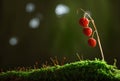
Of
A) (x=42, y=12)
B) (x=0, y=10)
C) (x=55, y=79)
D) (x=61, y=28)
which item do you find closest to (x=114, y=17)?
(x=61, y=28)

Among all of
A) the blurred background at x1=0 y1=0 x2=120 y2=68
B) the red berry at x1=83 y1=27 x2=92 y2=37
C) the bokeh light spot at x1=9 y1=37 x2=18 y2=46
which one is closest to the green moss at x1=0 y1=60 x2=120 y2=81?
the red berry at x1=83 y1=27 x2=92 y2=37

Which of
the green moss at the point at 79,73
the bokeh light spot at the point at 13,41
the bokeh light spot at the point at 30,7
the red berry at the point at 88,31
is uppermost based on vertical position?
the bokeh light spot at the point at 30,7

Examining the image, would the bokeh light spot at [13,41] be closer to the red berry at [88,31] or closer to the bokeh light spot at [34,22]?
the bokeh light spot at [34,22]

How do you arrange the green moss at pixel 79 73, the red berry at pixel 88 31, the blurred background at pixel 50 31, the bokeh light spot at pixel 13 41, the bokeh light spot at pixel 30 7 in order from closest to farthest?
the green moss at pixel 79 73
the red berry at pixel 88 31
the blurred background at pixel 50 31
the bokeh light spot at pixel 13 41
the bokeh light spot at pixel 30 7

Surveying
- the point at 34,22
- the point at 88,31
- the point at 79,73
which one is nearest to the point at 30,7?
the point at 34,22

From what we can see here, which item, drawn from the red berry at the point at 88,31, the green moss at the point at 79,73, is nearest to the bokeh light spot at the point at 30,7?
the red berry at the point at 88,31

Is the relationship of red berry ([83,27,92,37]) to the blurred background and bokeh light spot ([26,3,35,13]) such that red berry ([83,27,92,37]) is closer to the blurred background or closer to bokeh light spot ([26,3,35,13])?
the blurred background
